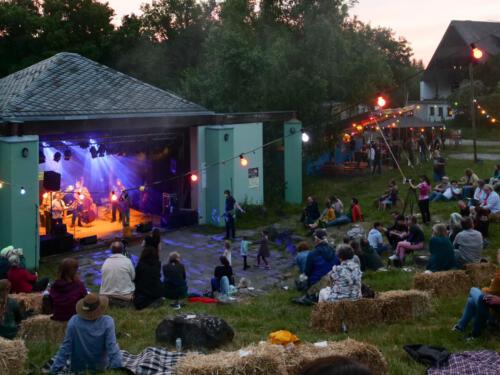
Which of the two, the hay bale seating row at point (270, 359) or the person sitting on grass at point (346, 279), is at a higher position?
the person sitting on grass at point (346, 279)

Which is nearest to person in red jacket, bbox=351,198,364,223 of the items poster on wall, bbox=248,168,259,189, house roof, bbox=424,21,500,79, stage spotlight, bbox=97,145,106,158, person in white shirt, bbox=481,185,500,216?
person in white shirt, bbox=481,185,500,216

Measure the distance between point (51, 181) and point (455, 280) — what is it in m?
13.7

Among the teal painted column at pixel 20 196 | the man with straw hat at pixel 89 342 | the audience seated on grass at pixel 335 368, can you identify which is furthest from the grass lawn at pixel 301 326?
the teal painted column at pixel 20 196

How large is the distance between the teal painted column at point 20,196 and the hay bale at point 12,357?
9631mm

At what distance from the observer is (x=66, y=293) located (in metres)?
7.73

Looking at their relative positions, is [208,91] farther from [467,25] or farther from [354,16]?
[467,25]

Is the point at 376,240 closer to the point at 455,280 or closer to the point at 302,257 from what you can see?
the point at 302,257

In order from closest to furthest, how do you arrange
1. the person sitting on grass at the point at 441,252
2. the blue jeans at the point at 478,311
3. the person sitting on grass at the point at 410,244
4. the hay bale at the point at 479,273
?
the blue jeans at the point at 478,311 → the hay bale at the point at 479,273 → the person sitting on grass at the point at 441,252 → the person sitting on grass at the point at 410,244

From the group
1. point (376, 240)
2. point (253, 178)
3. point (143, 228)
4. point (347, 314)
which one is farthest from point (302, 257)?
point (253, 178)

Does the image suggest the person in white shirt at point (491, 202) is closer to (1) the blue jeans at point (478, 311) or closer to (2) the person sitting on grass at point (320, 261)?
(2) the person sitting on grass at point (320, 261)

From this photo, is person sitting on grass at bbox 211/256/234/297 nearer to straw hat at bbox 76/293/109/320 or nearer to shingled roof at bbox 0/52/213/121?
straw hat at bbox 76/293/109/320

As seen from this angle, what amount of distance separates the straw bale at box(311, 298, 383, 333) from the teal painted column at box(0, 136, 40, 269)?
9.73 metres

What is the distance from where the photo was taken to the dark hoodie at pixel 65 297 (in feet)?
25.3

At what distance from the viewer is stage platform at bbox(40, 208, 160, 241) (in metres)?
19.3
